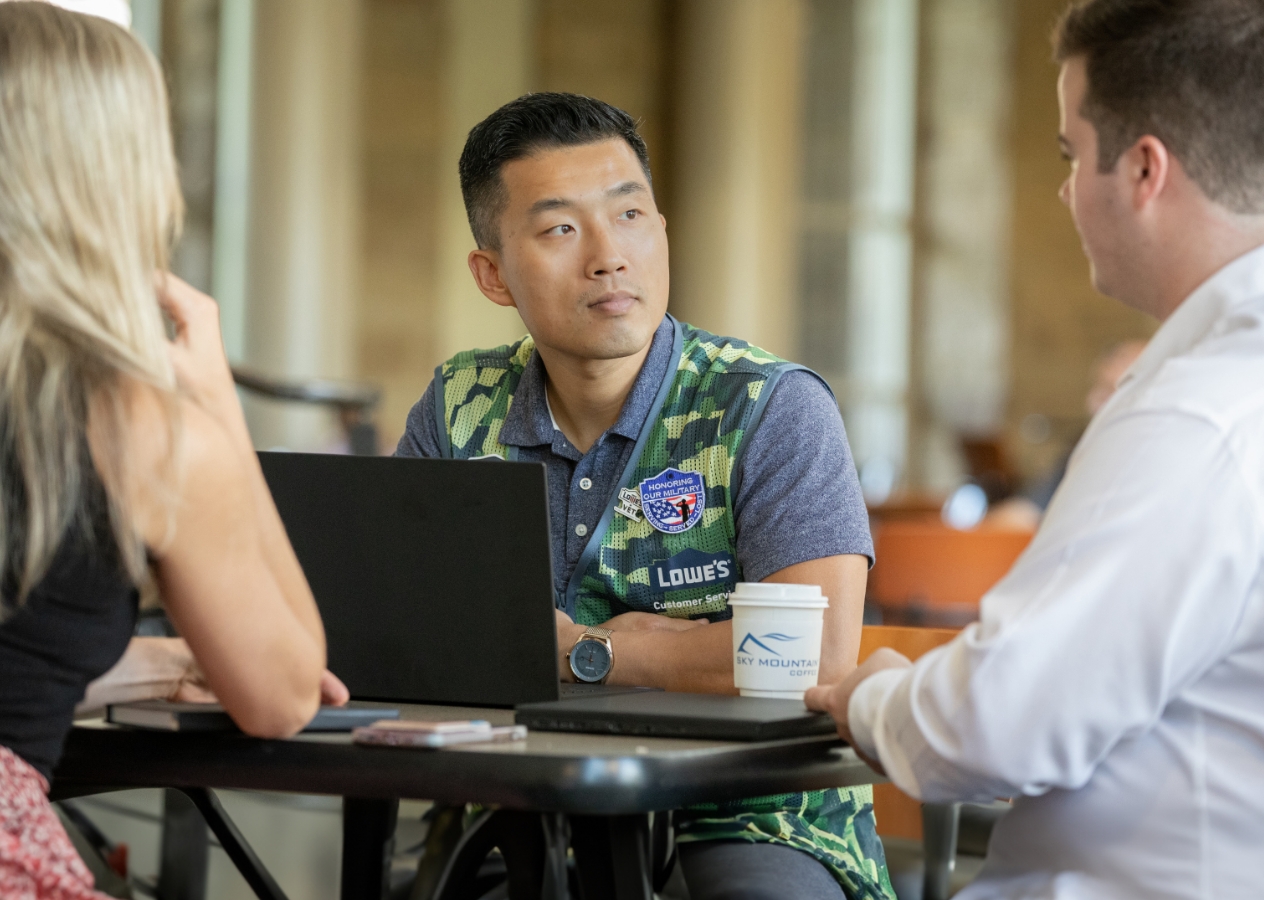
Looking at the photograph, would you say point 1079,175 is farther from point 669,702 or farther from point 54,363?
point 54,363

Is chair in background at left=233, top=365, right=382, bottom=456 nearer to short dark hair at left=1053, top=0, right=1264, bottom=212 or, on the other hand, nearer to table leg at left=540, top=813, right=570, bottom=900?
table leg at left=540, top=813, right=570, bottom=900

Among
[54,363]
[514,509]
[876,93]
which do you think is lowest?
[514,509]

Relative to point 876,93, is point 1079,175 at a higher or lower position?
lower

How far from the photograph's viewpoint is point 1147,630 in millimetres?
1051

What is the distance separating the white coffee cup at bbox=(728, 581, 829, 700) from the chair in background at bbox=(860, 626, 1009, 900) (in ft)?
1.04

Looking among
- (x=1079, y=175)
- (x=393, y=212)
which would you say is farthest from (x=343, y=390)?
(x=393, y=212)

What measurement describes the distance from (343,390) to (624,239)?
1966mm

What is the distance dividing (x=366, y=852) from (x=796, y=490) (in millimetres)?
637

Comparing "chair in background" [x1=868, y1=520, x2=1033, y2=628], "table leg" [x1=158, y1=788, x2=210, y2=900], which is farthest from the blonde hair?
"chair in background" [x1=868, y1=520, x2=1033, y2=628]

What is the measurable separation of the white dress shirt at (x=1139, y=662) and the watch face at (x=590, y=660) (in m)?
0.59

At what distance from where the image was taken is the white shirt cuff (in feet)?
3.94

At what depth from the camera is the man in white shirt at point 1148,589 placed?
106cm

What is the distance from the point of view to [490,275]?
7.38ft

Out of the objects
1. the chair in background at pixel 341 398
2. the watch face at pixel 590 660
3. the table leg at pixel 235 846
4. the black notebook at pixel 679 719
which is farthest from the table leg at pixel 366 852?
the chair in background at pixel 341 398
